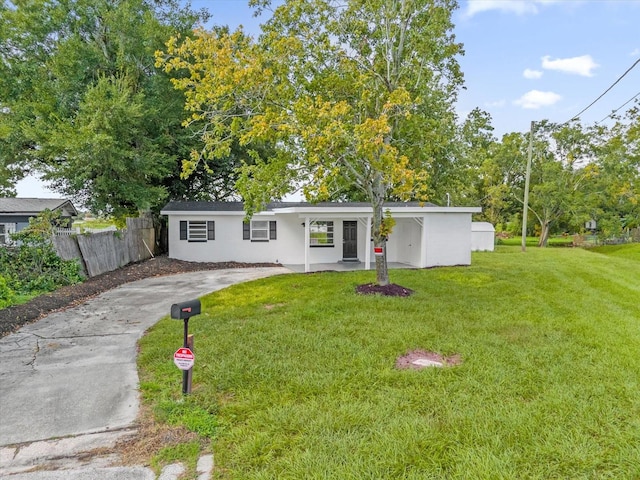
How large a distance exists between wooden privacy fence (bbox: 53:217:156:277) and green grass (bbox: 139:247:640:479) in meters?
5.34

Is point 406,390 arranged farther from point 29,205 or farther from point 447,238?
point 29,205

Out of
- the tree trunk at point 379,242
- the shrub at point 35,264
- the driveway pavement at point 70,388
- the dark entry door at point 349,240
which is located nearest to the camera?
the driveway pavement at point 70,388

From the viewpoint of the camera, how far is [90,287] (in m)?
9.30

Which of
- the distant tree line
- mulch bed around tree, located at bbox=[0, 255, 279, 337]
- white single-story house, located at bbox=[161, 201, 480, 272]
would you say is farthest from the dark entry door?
mulch bed around tree, located at bbox=[0, 255, 279, 337]

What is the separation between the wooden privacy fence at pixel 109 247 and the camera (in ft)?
32.9

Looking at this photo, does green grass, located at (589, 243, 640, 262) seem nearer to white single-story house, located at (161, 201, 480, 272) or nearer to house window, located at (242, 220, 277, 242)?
white single-story house, located at (161, 201, 480, 272)

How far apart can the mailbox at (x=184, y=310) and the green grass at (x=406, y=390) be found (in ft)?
2.60

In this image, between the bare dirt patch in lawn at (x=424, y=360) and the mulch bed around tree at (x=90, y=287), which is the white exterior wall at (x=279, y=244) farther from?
the bare dirt patch in lawn at (x=424, y=360)

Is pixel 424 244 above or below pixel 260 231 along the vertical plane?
below

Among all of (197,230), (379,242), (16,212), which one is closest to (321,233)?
(197,230)

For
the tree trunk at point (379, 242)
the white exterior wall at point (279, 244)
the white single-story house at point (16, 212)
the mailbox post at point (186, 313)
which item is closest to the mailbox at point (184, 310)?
the mailbox post at point (186, 313)

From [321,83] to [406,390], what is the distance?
23.0 ft

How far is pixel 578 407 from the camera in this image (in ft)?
11.0

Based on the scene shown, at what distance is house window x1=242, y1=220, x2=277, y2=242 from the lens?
15195 millimetres
